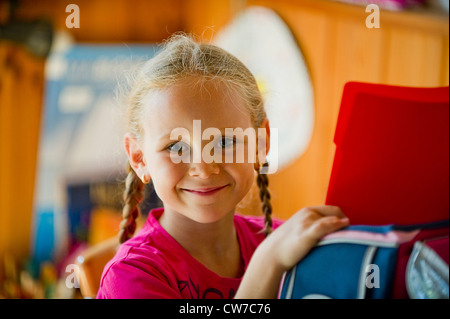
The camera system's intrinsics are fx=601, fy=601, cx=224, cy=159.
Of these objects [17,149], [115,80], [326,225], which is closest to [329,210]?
[326,225]

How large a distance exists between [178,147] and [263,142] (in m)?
0.08

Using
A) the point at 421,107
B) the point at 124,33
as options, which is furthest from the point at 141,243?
the point at 124,33

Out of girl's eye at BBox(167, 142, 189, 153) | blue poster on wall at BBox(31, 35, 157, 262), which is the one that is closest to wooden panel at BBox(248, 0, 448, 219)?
girl's eye at BBox(167, 142, 189, 153)

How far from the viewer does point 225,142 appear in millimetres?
465

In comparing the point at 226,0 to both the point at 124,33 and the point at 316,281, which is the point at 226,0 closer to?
the point at 316,281

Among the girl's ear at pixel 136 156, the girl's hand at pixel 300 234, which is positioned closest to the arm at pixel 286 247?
the girl's hand at pixel 300 234

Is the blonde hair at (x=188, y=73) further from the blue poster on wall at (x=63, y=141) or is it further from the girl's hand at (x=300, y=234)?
the blue poster on wall at (x=63, y=141)

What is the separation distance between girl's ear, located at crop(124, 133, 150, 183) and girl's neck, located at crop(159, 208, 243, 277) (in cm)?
4

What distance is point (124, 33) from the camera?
1104 millimetres

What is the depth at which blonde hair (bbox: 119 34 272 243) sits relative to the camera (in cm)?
47

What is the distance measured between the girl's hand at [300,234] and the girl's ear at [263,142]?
0.23 feet

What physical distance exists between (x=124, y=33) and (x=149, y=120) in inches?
26.4

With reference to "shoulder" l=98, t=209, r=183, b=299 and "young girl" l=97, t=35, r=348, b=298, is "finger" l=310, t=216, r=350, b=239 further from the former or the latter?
"shoulder" l=98, t=209, r=183, b=299

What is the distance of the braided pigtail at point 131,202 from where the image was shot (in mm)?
522
